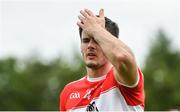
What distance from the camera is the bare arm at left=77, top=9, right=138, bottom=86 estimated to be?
7227mm

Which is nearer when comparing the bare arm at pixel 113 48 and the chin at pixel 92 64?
the bare arm at pixel 113 48

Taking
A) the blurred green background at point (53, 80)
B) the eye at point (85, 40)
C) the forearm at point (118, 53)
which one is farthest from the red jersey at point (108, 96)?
the blurred green background at point (53, 80)

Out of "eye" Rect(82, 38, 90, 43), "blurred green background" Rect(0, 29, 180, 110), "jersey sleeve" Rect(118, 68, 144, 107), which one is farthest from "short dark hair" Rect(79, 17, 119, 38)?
"blurred green background" Rect(0, 29, 180, 110)

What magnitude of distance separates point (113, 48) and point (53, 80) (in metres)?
51.6

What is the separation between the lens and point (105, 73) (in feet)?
26.5

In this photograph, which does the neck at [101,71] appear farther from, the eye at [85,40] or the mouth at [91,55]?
the eye at [85,40]

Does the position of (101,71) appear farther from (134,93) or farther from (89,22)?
(89,22)

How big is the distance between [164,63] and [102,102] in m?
59.3

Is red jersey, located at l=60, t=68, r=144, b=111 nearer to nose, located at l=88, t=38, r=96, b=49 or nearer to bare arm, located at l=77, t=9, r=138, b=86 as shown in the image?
bare arm, located at l=77, t=9, r=138, b=86

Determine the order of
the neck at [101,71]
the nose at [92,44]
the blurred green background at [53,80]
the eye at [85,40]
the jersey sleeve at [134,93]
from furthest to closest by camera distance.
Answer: the blurred green background at [53,80]
the neck at [101,71]
the eye at [85,40]
the nose at [92,44]
the jersey sleeve at [134,93]

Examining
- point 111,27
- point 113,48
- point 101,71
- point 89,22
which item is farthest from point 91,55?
point 113,48

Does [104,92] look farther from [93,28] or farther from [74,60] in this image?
[74,60]

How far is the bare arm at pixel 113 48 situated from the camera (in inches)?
285

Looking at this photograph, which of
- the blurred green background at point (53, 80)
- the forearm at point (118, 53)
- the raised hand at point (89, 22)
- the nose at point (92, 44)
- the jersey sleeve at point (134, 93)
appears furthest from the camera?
the blurred green background at point (53, 80)
